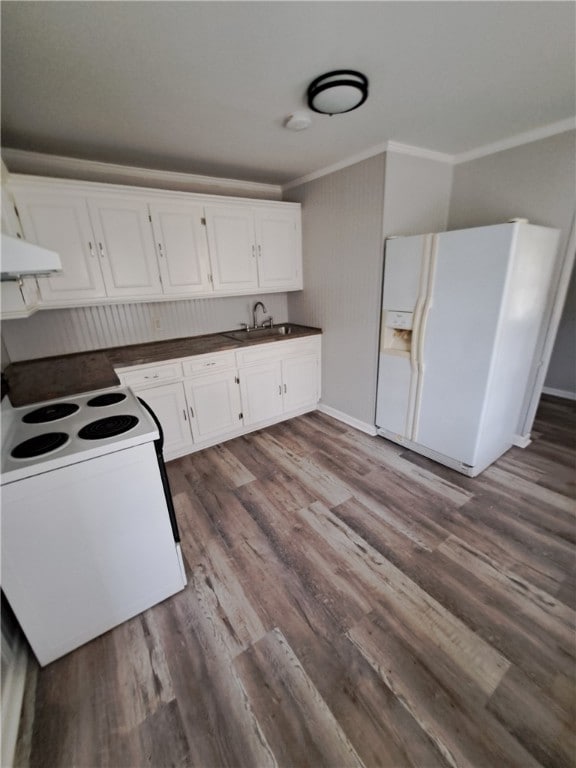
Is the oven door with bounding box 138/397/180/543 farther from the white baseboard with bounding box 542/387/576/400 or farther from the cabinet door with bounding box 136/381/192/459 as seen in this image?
the white baseboard with bounding box 542/387/576/400

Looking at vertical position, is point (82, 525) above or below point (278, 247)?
below

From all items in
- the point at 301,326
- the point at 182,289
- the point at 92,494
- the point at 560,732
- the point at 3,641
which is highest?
the point at 182,289

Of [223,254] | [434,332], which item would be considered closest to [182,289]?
[223,254]

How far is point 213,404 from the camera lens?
113 inches

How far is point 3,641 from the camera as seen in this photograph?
124 cm

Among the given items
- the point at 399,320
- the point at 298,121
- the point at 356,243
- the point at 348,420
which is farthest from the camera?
the point at 348,420

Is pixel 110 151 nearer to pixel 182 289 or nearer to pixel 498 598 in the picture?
pixel 182 289

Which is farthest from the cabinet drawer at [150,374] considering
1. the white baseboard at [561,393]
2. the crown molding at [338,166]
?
the white baseboard at [561,393]

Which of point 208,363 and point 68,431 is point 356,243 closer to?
point 208,363

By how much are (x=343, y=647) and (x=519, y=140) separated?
346 cm

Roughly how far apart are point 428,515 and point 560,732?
3.41 feet

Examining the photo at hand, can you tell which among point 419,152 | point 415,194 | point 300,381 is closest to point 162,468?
point 300,381

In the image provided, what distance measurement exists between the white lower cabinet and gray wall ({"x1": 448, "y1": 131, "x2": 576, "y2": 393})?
1.81m

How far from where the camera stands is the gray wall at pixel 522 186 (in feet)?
7.14
